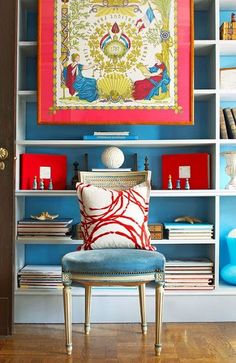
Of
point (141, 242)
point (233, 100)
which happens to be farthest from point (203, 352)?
point (233, 100)

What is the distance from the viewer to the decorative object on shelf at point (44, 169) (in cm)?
318

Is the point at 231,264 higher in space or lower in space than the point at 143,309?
higher

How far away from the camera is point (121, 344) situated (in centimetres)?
268

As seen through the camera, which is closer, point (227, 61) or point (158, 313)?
point (158, 313)

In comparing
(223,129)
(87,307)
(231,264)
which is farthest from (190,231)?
(87,307)

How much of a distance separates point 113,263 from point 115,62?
52.8 inches

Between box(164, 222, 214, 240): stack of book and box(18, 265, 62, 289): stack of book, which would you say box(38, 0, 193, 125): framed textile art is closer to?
box(164, 222, 214, 240): stack of book

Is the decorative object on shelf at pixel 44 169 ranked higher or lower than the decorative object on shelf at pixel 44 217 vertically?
higher

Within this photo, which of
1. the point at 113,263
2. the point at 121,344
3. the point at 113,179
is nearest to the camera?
the point at 113,263

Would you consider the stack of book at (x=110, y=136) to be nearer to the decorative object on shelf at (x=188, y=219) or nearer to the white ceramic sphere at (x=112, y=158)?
the white ceramic sphere at (x=112, y=158)

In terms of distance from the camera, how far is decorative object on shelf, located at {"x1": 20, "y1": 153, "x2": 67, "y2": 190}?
318cm

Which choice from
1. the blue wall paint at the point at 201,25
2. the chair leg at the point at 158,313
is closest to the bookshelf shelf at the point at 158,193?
the chair leg at the point at 158,313

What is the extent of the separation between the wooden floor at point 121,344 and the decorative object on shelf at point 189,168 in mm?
905

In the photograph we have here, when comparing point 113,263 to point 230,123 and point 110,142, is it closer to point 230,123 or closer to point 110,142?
point 110,142
